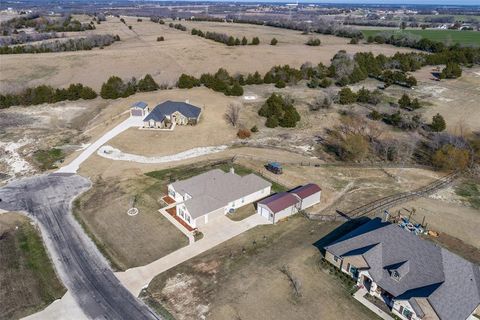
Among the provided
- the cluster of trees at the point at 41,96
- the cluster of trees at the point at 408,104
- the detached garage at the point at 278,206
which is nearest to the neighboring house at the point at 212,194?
the detached garage at the point at 278,206

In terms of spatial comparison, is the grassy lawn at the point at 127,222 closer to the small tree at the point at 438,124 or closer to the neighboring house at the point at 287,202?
the neighboring house at the point at 287,202

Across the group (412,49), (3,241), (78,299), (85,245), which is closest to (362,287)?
(78,299)

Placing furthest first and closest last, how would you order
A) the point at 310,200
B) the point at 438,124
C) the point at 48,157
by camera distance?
the point at 438,124, the point at 48,157, the point at 310,200

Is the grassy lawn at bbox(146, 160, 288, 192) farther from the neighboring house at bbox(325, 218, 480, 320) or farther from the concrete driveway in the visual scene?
the neighboring house at bbox(325, 218, 480, 320)

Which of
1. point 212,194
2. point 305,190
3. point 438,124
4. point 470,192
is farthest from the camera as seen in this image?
point 438,124

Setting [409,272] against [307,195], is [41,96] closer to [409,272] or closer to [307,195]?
[307,195]

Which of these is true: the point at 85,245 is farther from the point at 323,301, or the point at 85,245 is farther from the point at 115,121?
the point at 115,121

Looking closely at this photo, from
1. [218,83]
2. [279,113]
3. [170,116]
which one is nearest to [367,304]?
[279,113]
